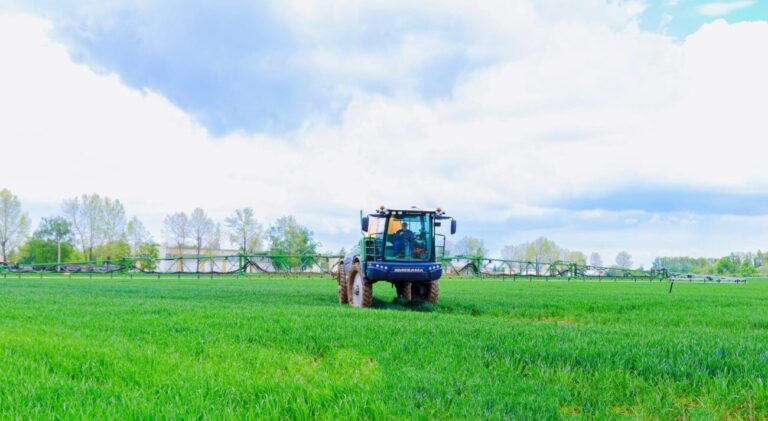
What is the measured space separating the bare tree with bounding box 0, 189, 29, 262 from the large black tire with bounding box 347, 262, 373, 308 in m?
74.8

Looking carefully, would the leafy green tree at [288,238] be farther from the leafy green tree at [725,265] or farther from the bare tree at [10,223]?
the leafy green tree at [725,265]

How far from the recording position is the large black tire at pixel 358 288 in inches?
626

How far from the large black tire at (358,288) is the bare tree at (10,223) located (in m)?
74.8

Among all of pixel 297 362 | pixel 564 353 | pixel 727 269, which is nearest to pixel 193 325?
pixel 297 362

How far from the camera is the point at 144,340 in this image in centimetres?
794

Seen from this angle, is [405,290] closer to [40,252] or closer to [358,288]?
[358,288]

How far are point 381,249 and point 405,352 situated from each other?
349 inches

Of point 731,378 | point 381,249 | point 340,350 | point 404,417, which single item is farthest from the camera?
point 381,249

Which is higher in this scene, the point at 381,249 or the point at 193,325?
the point at 381,249

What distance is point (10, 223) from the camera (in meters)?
74.6

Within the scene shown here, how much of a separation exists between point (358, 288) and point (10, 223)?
76.8 metres

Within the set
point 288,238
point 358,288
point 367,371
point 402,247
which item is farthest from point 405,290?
point 288,238

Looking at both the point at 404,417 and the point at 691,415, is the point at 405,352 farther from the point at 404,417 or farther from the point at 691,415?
the point at 691,415

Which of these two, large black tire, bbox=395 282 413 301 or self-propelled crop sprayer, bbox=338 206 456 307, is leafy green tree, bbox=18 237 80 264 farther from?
self-propelled crop sprayer, bbox=338 206 456 307
